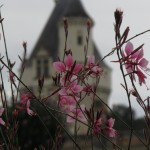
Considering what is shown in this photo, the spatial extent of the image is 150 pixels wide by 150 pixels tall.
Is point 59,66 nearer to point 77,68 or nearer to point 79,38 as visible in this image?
point 77,68

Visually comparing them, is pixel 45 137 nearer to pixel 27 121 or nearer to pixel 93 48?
pixel 27 121

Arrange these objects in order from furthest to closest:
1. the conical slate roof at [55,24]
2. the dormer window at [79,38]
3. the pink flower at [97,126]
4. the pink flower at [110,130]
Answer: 1. the conical slate roof at [55,24]
2. the dormer window at [79,38]
3. the pink flower at [110,130]
4. the pink flower at [97,126]

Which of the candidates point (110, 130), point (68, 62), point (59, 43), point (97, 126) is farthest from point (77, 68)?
point (59, 43)

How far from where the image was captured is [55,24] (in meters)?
45.1

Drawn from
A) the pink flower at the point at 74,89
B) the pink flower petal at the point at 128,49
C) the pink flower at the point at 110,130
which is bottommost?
the pink flower at the point at 110,130

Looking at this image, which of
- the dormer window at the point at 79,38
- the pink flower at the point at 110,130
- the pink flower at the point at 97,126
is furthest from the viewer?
the dormer window at the point at 79,38

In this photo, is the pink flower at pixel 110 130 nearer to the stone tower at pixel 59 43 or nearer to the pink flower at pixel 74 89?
the pink flower at pixel 74 89

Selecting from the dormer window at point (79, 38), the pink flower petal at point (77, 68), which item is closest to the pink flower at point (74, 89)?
the pink flower petal at point (77, 68)

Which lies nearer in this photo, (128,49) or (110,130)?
(128,49)

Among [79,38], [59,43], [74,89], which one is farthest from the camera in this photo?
[59,43]

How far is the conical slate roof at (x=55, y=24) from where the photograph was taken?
43.6 meters

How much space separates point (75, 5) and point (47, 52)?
4753 mm

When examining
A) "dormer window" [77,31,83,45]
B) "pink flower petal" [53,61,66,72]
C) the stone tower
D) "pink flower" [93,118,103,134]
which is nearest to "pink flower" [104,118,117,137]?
"pink flower" [93,118,103,134]

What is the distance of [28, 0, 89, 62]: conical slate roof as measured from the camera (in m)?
43.6
